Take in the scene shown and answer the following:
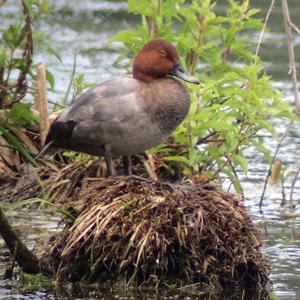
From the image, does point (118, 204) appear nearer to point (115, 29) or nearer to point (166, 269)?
point (166, 269)

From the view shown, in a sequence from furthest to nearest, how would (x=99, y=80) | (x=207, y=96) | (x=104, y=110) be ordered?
1. (x=99, y=80)
2. (x=207, y=96)
3. (x=104, y=110)

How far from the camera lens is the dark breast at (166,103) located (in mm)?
7430

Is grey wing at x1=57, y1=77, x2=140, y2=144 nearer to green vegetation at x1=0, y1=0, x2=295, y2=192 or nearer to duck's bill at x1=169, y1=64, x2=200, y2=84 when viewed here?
duck's bill at x1=169, y1=64, x2=200, y2=84

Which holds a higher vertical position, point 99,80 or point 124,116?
point 124,116

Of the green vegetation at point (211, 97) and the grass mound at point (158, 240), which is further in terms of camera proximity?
the green vegetation at point (211, 97)

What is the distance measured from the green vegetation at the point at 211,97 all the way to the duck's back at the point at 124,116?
0.73 meters

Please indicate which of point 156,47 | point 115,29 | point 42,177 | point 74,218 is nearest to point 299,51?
point 115,29

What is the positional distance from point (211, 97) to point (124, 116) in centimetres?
109

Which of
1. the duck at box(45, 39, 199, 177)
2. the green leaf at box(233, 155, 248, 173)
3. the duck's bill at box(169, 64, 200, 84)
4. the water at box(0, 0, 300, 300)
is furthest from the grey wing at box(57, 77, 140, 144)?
the green leaf at box(233, 155, 248, 173)

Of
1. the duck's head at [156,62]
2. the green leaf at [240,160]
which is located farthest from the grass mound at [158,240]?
the green leaf at [240,160]

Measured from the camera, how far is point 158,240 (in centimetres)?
660

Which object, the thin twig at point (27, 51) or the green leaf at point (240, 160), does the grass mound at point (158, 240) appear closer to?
the thin twig at point (27, 51)

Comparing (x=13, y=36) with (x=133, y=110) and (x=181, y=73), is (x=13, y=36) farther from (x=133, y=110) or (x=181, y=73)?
(x=181, y=73)

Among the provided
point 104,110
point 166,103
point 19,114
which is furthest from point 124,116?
point 19,114
